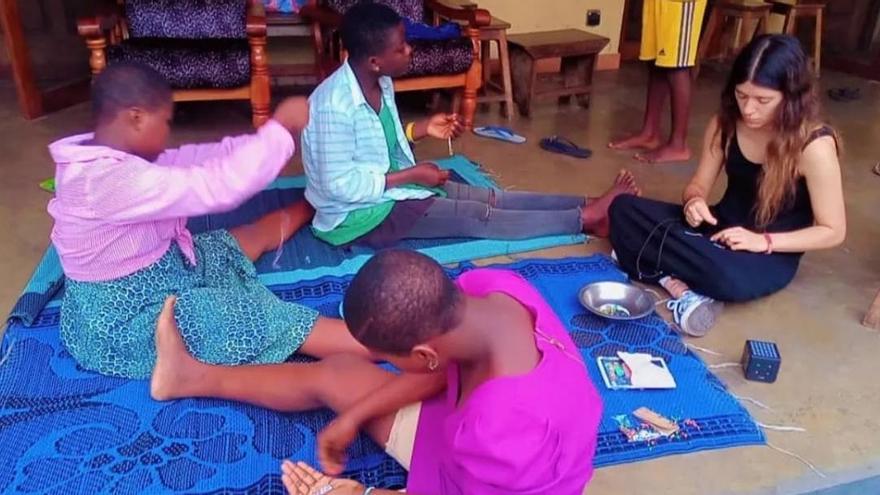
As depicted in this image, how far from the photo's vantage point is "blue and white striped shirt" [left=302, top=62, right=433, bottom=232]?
2.31 meters

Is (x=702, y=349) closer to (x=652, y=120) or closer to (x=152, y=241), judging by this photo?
(x=152, y=241)

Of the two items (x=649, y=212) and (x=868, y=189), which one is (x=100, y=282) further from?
(x=868, y=189)

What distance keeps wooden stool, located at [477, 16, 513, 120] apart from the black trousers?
5.86 ft

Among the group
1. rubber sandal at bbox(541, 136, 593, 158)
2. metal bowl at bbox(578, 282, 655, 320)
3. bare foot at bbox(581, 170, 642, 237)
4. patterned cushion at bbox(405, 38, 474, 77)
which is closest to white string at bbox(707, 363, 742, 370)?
metal bowl at bbox(578, 282, 655, 320)

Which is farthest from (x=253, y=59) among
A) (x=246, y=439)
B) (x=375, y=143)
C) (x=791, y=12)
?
(x=791, y=12)

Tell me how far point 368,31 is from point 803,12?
157 inches

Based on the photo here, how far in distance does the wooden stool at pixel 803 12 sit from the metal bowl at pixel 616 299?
355 cm

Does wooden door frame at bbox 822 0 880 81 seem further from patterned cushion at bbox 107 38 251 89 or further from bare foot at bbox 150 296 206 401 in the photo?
bare foot at bbox 150 296 206 401

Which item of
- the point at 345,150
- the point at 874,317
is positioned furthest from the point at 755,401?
the point at 345,150

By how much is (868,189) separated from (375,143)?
2.31 metres

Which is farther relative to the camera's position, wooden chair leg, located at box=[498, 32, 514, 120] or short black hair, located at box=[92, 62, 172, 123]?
wooden chair leg, located at box=[498, 32, 514, 120]

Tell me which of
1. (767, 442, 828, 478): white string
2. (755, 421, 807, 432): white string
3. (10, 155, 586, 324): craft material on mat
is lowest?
(767, 442, 828, 478): white string

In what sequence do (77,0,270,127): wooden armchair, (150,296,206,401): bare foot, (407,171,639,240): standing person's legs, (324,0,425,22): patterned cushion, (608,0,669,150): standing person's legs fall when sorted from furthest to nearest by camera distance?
(324,0,425,22): patterned cushion
(608,0,669,150): standing person's legs
(77,0,270,127): wooden armchair
(407,171,639,240): standing person's legs
(150,296,206,401): bare foot

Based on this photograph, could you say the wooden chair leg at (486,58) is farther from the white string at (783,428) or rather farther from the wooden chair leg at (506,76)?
the white string at (783,428)
